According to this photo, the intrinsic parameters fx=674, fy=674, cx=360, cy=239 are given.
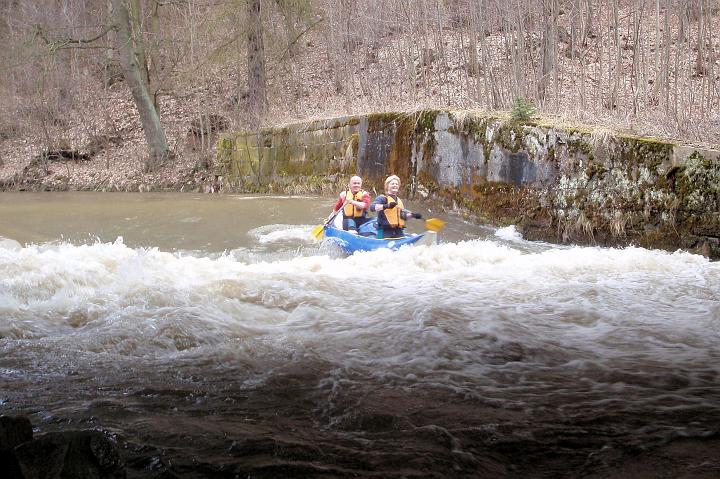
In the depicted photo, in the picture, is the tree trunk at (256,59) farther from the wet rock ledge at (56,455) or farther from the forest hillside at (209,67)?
the wet rock ledge at (56,455)

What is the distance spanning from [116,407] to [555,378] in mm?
2298

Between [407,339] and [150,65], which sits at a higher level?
[150,65]

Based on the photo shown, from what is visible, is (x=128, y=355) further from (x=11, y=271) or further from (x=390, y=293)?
(x=11, y=271)

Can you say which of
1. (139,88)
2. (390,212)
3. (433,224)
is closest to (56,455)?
(433,224)

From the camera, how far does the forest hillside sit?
17438 millimetres

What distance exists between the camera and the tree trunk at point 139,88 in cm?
1891

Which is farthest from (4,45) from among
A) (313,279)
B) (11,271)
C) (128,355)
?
(128,355)

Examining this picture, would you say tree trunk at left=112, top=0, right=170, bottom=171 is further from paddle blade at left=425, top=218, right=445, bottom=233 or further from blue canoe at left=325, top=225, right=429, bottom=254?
paddle blade at left=425, top=218, right=445, bottom=233

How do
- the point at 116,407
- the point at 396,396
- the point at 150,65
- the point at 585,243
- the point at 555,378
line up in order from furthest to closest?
1. the point at 150,65
2. the point at 585,243
3. the point at 555,378
4. the point at 396,396
5. the point at 116,407

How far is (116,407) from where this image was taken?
3.17 m

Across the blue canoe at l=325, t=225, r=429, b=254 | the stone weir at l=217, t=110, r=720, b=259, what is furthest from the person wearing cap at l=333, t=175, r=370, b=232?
the stone weir at l=217, t=110, r=720, b=259

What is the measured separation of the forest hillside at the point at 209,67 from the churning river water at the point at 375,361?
9.34 meters

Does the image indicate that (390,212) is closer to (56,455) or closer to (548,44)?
(548,44)

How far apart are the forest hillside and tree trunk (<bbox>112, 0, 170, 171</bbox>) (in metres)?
0.04
